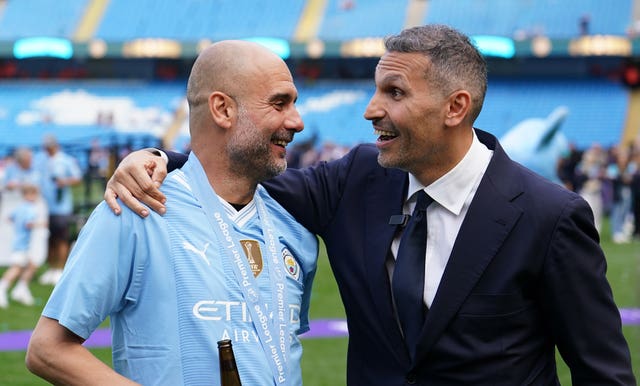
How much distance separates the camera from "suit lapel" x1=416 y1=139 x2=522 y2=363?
2598 mm

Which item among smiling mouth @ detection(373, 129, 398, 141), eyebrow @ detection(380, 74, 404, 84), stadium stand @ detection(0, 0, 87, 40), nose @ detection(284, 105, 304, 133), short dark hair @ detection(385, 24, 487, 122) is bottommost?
smiling mouth @ detection(373, 129, 398, 141)

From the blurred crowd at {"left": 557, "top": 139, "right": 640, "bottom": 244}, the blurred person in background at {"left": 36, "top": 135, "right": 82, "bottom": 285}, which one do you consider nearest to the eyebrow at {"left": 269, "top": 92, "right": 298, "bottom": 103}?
the blurred person in background at {"left": 36, "top": 135, "right": 82, "bottom": 285}

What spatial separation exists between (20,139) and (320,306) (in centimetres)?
2219

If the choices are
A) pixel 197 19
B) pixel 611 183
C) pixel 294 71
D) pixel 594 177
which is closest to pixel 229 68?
pixel 594 177

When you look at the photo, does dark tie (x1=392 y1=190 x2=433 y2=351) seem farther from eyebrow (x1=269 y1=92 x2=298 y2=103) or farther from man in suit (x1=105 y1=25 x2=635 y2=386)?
eyebrow (x1=269 y1=92 x2=298 y2=103)

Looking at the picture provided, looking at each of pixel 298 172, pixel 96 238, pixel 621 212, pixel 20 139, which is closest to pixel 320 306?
pixel 298 172

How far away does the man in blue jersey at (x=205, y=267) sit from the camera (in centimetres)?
240

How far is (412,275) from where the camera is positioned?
2.66m

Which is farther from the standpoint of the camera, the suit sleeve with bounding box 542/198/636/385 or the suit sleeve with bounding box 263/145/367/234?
the suit sleeve with bounding box 263/145/367/234

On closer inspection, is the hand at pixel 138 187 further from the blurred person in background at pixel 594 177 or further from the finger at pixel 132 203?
the blurred person in background at pixel 594 177

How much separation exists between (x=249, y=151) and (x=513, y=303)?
0.84 metres

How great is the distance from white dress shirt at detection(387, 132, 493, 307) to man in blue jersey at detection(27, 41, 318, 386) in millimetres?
383

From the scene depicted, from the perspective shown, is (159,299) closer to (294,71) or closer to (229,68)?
(229,68)

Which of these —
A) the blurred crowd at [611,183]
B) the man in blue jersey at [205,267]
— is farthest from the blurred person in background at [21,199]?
the blurred crowd at [611,183]
